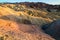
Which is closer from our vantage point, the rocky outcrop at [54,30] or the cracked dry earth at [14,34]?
the cracked dry earth at [14,34]

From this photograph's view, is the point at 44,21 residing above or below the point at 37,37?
below

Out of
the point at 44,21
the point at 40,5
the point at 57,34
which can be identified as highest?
the point at 57,34

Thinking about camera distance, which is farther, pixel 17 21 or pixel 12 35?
pixel 17 21

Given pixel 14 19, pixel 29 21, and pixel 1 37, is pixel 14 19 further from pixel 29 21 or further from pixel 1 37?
pixel 1 37

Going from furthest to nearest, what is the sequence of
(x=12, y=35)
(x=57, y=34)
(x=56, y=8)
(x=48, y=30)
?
(x=56, y=8)
(x=48, y=30)
(x=57, y=34)
(x=12, y=35)

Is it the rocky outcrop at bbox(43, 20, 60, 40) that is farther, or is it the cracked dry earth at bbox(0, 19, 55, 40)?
the rocky outcrop at bbox(43, 20, 60, 40)

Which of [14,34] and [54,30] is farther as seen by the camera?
[54,30]

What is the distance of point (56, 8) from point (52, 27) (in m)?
35.8

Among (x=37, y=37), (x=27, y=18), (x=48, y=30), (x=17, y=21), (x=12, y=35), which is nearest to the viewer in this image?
(x=12, y=35)

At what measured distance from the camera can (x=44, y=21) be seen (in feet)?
119

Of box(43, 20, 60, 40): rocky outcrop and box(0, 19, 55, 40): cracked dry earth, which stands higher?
box(0, 19, 55, 40): cracked dry earth

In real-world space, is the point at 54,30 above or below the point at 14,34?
below

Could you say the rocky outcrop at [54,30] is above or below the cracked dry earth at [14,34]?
below

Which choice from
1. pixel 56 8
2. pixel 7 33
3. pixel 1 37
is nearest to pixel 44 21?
pixel 7 33
